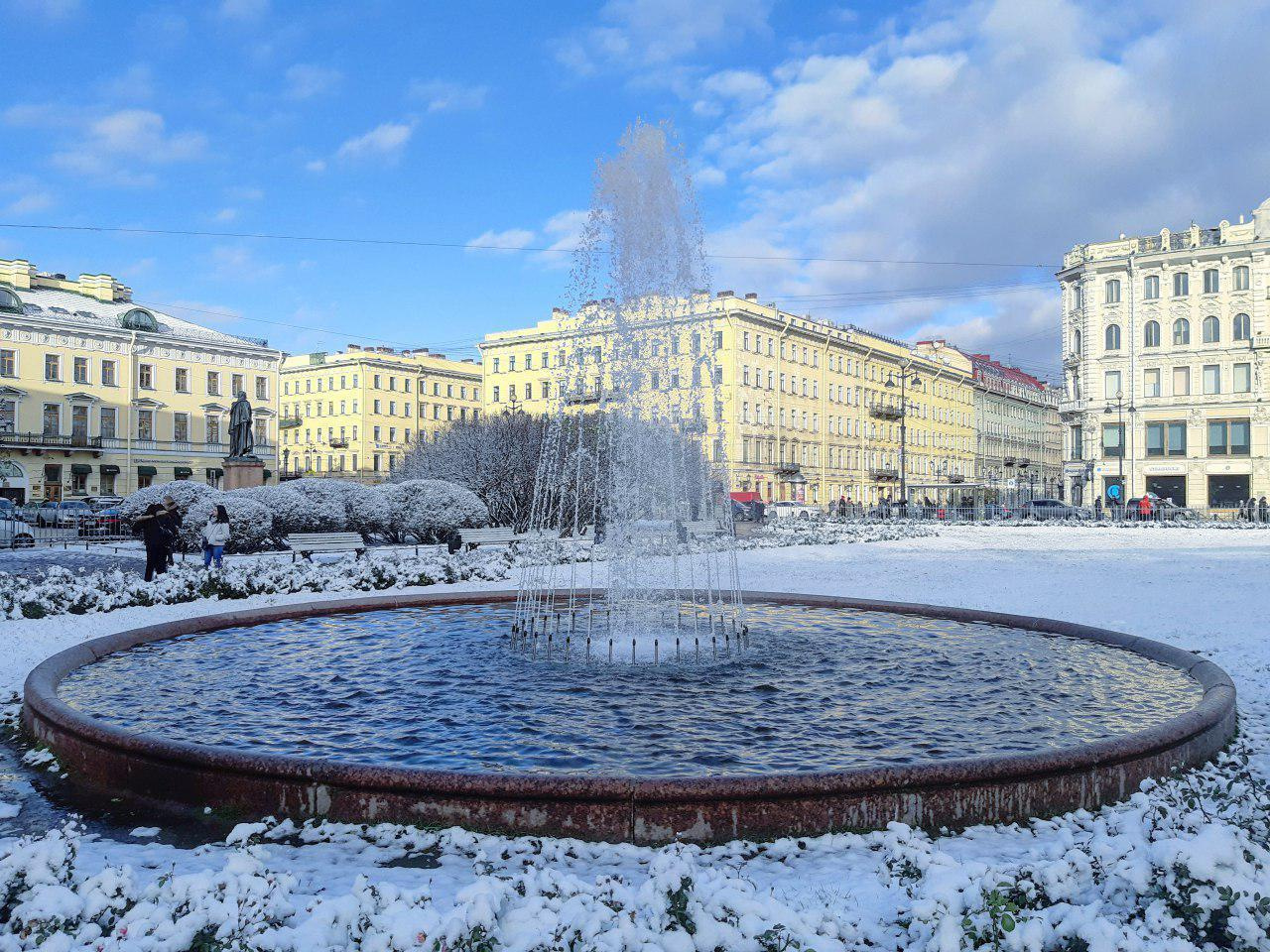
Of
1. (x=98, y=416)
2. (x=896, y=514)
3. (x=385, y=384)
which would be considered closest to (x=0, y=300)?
(x=98, y=416)

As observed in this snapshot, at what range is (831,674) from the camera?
821 centimetres

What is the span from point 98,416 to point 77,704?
57739 millimetres

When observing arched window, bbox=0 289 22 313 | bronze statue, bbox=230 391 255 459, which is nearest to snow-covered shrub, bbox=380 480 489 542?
bronze statue, bbox=230 391 255 459

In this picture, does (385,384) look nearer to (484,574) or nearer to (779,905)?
(484,574)

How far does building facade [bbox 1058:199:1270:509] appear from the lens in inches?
2205

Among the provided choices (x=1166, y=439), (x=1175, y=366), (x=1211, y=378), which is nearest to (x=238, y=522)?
(x=1166, y=439)

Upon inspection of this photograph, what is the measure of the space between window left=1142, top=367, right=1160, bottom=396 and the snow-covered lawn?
198ft

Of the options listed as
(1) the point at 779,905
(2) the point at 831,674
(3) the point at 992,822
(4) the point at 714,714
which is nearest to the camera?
(1) the point at 779,905

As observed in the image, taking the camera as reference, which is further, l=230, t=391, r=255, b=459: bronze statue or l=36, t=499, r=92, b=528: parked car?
l=36, t=499, r=92, b=528: parked car

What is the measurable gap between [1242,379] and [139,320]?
6610cm

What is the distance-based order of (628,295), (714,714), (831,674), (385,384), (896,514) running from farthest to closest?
(385,384) < (896,514) < (628,295) < (831,674) < (714,714)

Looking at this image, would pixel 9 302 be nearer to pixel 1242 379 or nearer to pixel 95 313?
pixel 95 313

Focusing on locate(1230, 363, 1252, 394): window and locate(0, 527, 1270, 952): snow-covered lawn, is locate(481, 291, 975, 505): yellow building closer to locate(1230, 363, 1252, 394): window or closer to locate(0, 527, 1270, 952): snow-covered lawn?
locate(1230, 363, 1252, 394): window

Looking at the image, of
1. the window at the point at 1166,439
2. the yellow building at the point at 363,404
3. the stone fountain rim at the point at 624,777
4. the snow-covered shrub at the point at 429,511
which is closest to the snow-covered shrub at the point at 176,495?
the snow-covered shrub at the point at 429,511
